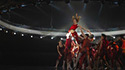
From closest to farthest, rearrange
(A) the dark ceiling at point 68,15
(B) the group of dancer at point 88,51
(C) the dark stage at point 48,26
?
(B) the group of dancer at point 88,51
(C) the dark stage at point 48,26
(A) the dark ceiling at point 68,15

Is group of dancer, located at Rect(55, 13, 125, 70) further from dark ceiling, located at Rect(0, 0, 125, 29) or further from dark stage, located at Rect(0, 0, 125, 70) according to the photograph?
dark ceiling, located at Rect(0, 0, 125, 29)

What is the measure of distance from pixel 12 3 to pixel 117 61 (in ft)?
15.6

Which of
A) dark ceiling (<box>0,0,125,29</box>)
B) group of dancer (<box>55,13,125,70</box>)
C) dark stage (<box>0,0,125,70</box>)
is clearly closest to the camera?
group of dancer (<box>55,13,125,70</box>)

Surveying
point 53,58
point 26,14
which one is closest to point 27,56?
point 53,58

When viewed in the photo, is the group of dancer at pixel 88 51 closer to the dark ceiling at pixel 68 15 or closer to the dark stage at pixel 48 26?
the dark stage at pixel 48 26

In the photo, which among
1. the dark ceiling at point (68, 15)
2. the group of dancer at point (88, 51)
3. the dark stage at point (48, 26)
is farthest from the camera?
the dark ceiling at point (68, 15)

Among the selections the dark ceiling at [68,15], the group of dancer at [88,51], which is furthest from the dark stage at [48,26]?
the group of dancer at [88,51]

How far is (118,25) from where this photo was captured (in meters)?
9.73

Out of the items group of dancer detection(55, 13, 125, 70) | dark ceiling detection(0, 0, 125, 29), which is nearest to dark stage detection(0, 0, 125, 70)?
dark ceiling detection(0, 0, 125, 29)

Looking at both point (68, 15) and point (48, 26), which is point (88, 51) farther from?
point (48, 26)

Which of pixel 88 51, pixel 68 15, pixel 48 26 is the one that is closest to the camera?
pixel 88 51

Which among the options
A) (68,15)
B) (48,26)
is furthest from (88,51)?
(48,26)

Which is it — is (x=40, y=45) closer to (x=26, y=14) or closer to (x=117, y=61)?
(x=26, y=14)

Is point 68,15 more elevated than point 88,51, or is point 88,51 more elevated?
point 68,15
